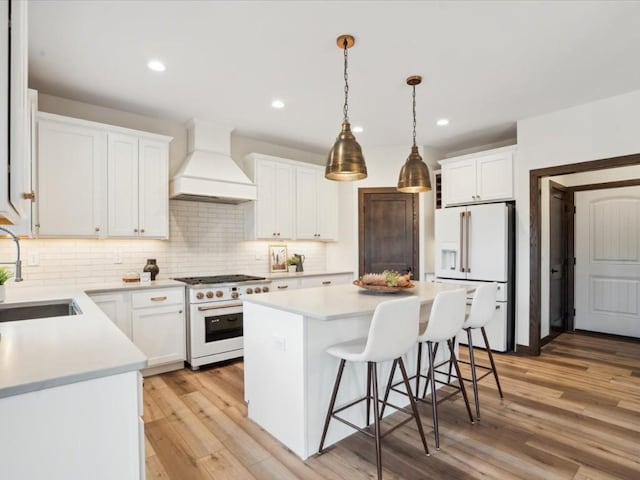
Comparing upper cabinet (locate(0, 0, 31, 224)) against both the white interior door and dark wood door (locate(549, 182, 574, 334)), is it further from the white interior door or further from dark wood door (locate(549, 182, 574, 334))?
the white interior door

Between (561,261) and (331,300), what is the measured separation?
→ 4.52 metres

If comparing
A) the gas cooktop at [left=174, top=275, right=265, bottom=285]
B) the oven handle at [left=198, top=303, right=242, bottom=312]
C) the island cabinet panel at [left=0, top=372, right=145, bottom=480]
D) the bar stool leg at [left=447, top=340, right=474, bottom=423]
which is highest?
the gas cooktop at [left=174, top=275, right=265, bottom=285]

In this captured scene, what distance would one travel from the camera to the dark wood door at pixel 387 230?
517 cm

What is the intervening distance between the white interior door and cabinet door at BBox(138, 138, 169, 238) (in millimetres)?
5695

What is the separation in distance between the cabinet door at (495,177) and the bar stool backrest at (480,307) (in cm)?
205

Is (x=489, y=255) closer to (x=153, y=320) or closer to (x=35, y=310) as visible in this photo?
(x=153, y=320)

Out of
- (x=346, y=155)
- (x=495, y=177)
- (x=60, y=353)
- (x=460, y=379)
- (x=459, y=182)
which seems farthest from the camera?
(x=459, y=182)

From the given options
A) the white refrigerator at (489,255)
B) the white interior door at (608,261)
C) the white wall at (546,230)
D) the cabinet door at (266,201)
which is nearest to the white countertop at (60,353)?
the cabinet door at (266,201)

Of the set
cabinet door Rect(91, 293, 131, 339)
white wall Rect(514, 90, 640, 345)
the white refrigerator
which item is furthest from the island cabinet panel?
white wall Rect(514, 90, 640, 345)

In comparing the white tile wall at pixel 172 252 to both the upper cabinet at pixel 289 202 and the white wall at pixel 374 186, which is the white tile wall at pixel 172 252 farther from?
the white wall at pixel 374 186

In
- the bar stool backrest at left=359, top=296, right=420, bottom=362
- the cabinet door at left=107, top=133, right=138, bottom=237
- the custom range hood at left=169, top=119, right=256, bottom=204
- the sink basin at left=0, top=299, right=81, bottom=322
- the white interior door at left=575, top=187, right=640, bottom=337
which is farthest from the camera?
the white interior door at left=575, top=187, right=640, bottom=337

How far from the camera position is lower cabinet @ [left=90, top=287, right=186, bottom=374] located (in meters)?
3.28

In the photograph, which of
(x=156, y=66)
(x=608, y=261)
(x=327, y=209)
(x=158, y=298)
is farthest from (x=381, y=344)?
(x=608, y=261)

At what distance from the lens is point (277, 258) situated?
5.08 meters
